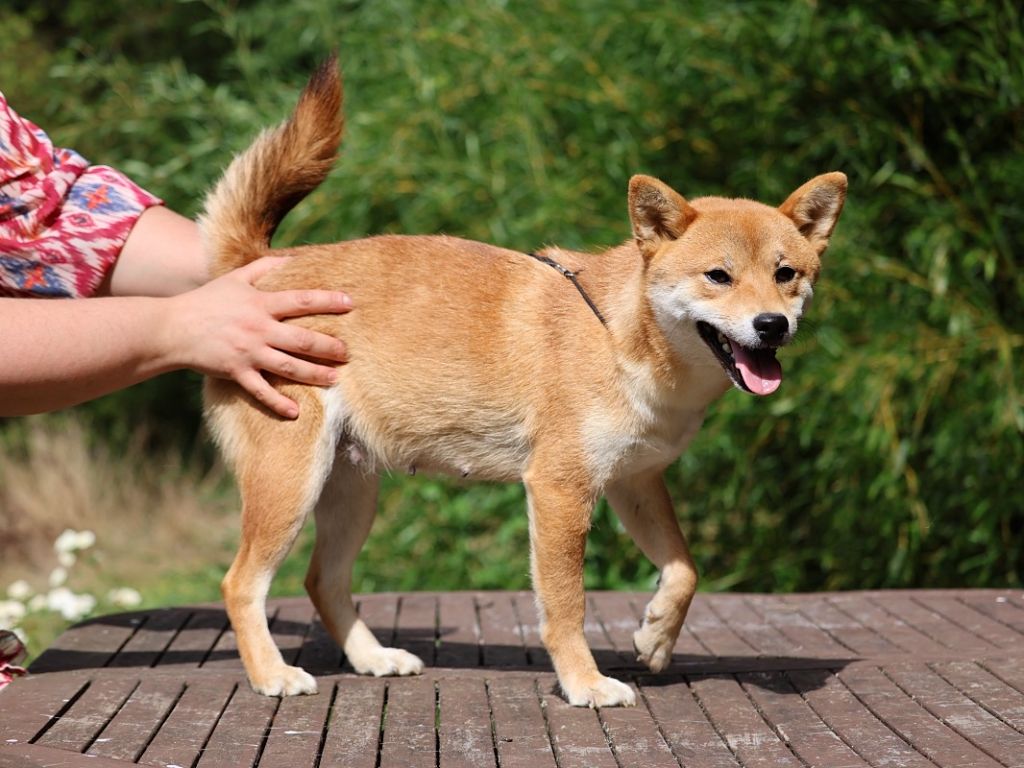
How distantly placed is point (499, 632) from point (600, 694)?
0.89 metres

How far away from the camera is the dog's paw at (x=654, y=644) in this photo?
303 centimetres

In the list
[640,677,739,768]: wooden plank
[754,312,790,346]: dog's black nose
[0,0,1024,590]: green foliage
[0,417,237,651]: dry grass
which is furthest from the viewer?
[0,417,237,651]: dry grass

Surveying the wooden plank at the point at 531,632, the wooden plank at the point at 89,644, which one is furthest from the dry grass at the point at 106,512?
the wooden plank at the point at 531,632

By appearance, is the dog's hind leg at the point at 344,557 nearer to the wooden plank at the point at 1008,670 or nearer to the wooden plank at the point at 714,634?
the wooden plank at the point at 714,634

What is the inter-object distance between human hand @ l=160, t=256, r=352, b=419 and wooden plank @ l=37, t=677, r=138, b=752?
2.35 ft

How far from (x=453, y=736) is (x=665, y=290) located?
Answer: 1.06 m

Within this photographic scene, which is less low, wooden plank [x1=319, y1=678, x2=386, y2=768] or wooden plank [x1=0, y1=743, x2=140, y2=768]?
wooden plank [x1=0, y1=743, x2=140, y2=768]

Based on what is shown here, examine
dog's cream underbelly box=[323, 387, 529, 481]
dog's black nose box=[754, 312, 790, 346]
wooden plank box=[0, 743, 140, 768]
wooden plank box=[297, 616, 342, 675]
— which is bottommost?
wooden plank box=[297, 616, 342, 675]

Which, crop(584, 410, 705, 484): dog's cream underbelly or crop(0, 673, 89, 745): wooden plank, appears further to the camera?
crop(584, 410, 705, 484): dog's cream underbelly

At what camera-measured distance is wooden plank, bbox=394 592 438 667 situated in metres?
3.51

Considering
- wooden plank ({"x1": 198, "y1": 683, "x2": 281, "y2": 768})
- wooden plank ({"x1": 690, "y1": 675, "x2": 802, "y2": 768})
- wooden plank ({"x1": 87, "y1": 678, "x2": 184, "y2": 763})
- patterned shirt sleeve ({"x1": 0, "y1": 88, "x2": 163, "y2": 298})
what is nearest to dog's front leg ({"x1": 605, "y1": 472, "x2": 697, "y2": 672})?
wooden plank ({"x1": 690, "y1": 675, "x2": 802, "y2": 768})

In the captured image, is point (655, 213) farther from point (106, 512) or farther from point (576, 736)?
point (106, 512)

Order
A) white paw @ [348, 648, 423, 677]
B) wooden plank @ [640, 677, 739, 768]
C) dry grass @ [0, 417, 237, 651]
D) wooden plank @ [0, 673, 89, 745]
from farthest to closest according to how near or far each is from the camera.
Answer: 1. dry grass @ [0, 417, 237, 651]
2. white paw @ [348, 648, 423, 677]
3. wooden plank @ [0, 673, 89, 745]
4. wooden plank @ [640, 677, 739, 768]

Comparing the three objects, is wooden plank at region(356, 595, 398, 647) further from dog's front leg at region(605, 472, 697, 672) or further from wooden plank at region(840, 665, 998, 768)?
wooden plank at region(840, 665, 998, 768)
